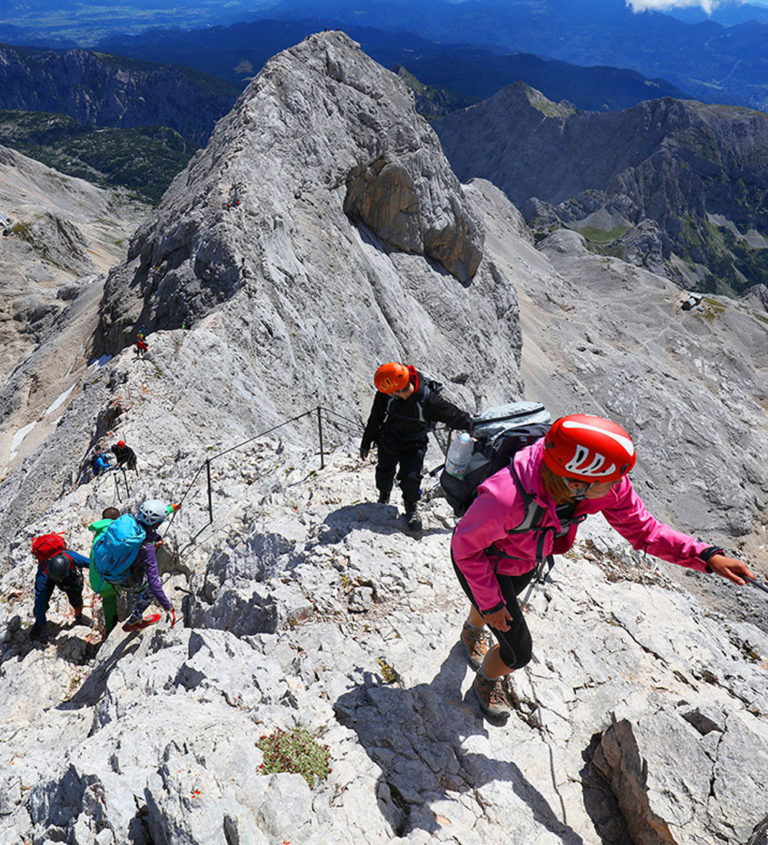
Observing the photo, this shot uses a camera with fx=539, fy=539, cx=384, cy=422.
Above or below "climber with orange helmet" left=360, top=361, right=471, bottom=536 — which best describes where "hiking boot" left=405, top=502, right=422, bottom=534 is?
below

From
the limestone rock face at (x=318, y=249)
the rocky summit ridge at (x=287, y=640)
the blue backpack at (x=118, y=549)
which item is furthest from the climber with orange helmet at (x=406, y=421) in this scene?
the limestone rock face at (x=318, y=249)

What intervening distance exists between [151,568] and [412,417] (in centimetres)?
478

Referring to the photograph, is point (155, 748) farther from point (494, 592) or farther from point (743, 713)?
point (743, 713)

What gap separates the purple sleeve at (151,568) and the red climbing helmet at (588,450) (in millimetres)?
6722

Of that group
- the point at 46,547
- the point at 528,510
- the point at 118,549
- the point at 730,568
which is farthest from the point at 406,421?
the point at 46,547

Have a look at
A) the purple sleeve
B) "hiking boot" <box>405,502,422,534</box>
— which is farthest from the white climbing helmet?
"hiking boot" <box>405,502,422,534</box>

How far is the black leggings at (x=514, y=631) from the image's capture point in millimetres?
5188

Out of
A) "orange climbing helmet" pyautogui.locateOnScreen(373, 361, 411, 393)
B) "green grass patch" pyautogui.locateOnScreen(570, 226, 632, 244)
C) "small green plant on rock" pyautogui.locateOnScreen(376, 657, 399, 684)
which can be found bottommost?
"green grass patch" pyautogui.locateOnScreen(570, 226, 632, 244)

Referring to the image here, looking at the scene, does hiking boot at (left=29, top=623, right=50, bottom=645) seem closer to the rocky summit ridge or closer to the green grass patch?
the rocky summit ridge

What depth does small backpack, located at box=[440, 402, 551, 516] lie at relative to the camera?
18.8 ft

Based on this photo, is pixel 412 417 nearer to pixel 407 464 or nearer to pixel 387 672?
pixel 407 464

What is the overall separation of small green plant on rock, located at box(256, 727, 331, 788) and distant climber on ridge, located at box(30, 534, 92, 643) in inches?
226

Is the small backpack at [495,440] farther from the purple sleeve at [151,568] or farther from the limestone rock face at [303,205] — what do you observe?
the limestone rock face at [303,205]

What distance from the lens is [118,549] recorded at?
823 cm
